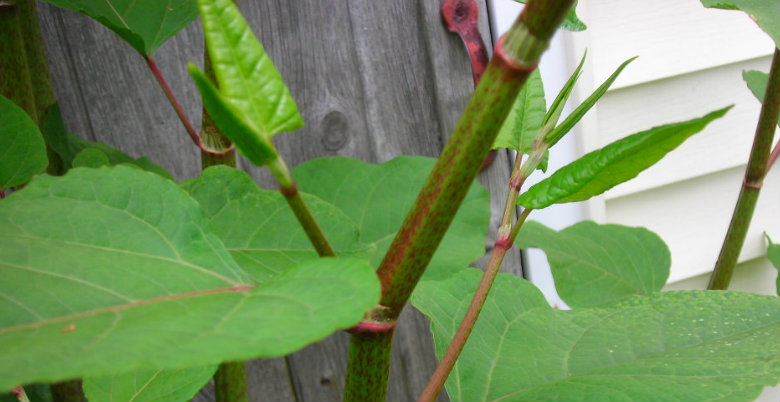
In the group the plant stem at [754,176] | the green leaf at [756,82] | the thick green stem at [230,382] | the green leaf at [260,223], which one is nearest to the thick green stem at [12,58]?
the green leaf at [260,223]

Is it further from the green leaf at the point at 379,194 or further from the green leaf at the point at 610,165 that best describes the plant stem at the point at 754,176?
the green leaf at the point at 610,165

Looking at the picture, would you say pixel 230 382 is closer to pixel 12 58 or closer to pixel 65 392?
pixel 65 392

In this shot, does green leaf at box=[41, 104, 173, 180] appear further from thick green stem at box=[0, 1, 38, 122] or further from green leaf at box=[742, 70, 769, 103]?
green leaf at box=[742, 70, 769, 103]

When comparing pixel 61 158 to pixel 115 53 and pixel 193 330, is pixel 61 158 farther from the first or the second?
pixel 193 330

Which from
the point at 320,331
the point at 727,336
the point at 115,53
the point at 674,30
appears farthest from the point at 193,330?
the point at 674,30

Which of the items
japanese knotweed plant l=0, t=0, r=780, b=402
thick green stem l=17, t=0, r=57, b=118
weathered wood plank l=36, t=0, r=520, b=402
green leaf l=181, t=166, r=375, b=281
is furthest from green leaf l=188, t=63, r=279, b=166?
weathered wood plank l=36, t=0, r=520, b=402

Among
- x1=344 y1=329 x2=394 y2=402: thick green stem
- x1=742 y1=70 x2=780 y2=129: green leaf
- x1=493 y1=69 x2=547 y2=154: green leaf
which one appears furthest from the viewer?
x1=742 y1=70 x2=780 y2=129: green leaf
